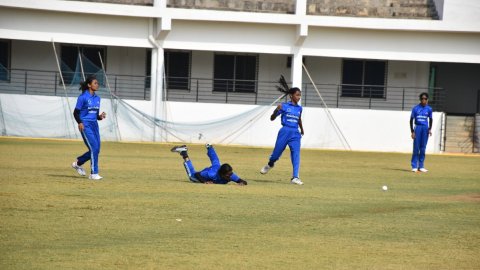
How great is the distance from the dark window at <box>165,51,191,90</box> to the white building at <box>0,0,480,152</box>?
4 centimetres

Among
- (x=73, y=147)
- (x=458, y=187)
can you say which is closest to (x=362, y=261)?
(x=458, y=187)

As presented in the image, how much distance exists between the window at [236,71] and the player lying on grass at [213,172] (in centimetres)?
1979

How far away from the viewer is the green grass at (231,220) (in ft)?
36.5

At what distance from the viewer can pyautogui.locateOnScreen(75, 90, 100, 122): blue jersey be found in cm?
1894

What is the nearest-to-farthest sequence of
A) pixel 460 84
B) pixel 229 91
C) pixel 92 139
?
1. pixel 92 139
2. pixel 229 91
3. pixel 460 84

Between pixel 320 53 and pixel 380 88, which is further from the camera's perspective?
pixel 380 88

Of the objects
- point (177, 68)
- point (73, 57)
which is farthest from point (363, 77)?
point (73, 57)

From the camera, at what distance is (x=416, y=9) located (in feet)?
122

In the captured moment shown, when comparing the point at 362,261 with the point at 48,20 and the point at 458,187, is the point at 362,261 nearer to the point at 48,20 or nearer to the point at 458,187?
the point at 458,187

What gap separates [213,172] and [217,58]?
20789 mm

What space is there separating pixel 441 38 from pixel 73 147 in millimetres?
14461

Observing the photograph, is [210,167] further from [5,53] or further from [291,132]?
[5,53]

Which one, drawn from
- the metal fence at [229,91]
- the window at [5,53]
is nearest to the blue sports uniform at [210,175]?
the metal fence at [229,91]

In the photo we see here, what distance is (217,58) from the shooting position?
129ft
